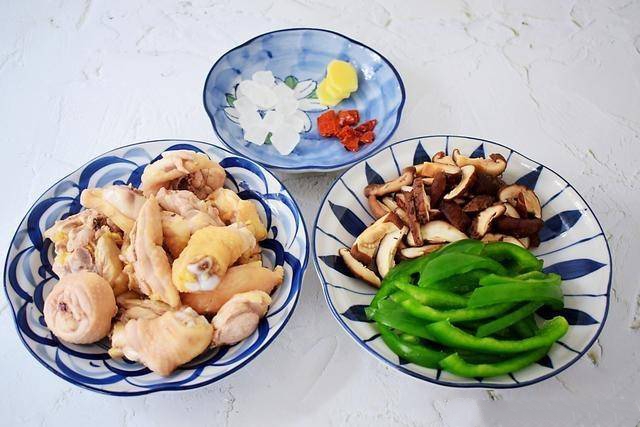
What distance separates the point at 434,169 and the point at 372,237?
12.6 inches

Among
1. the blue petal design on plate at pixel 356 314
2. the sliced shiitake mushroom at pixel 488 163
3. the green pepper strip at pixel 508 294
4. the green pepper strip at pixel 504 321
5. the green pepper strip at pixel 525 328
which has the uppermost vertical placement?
the sliced shiitake mushroom at pixel 488 163

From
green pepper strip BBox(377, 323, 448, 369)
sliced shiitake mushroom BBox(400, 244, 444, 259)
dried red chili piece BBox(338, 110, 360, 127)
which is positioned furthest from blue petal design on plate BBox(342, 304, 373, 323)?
dried red chili piece BBox(338, 110, 360, 127)

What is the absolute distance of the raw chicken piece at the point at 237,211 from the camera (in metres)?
1.71

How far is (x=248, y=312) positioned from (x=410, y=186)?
0.68 metres

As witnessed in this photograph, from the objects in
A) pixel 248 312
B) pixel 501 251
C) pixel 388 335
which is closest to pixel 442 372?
pixel 388 335

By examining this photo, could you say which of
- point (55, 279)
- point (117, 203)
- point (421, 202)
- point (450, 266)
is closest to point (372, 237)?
point (421, 202)

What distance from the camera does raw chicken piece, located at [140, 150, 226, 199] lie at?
174cm

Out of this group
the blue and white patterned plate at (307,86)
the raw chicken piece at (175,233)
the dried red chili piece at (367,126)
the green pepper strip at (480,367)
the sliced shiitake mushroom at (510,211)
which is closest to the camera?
the green pepper strip at (480,367)

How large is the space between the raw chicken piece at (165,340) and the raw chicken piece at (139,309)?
5cm

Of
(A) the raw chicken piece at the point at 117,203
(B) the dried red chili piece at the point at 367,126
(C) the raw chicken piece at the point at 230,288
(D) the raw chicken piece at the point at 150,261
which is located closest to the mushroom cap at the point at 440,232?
(C) the raw chicken piece at the point at 230,288

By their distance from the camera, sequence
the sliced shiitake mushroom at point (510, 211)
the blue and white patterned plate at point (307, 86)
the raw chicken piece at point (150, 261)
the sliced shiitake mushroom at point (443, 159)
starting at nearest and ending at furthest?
1. the raw chicken piece at point (150, 261)
2. the sliced shiitake mushroom at point (510, 211)
3. the sliced shiitake mushroom at point (443, 159)
4. the blue and white patterned plate at point (307, 86)

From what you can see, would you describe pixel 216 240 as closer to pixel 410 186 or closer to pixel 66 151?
pixel 410 186

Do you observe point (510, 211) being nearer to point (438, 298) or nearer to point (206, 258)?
point (438, 298)

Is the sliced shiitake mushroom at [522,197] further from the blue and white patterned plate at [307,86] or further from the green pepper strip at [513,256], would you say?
the blue and white patterned plate at [307,86]
